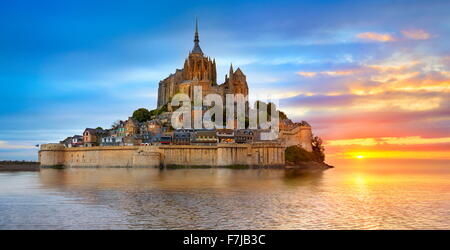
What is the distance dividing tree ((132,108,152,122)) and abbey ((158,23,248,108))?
6965 millimetres

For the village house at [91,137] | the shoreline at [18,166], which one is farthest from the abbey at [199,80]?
the shoreline at [18,166]

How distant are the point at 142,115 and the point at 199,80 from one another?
15444mm

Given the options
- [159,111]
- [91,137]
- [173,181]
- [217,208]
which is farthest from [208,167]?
[217,208]

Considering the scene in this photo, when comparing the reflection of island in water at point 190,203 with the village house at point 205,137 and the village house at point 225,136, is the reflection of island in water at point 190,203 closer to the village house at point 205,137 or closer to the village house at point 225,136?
the village house at point 205,137

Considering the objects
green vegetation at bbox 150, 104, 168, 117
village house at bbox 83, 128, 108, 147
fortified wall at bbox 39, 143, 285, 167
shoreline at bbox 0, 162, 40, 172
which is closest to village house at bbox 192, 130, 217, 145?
fortified wall at bbox 39, 143, 285, 167

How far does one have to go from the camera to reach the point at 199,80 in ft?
360

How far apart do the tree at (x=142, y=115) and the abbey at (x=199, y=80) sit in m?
6.97

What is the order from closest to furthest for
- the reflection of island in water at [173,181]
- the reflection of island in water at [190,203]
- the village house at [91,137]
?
the reflection of island in water at [190,203] → the reflection of island in water at [173,181] → the village house at [91,137]

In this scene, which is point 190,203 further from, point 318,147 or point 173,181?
point 318,147

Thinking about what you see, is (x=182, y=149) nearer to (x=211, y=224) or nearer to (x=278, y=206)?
(x=278, y=206)

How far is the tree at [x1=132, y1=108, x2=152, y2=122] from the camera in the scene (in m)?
106

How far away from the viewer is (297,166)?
8250 centimetres

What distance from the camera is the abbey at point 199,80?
4291 inches
